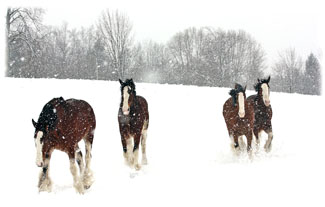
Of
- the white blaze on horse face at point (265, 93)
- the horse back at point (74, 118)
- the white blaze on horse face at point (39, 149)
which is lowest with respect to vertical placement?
the white blaze on horse face at point (39, 149)

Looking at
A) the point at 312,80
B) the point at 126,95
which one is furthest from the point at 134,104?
the point at 312,80

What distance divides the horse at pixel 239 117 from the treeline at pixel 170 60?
96.1ft

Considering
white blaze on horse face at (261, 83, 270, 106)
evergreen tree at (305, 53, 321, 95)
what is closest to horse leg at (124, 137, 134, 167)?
white blaze on horse face at (261, 83, 270, 106)

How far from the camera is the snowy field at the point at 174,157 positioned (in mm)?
5738

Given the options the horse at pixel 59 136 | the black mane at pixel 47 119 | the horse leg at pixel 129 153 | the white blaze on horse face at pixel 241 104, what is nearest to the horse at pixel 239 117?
the white blaze on horse face at pixel 241 104

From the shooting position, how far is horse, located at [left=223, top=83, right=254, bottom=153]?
8.94 m

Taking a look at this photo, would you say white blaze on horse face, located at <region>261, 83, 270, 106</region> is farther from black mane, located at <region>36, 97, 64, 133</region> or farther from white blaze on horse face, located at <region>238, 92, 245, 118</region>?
black mane, located at <region>36, 97, 64, 133</region>

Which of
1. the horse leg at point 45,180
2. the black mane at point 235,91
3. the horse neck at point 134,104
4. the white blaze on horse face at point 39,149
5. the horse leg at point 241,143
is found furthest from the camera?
the horse leg at point 241,143

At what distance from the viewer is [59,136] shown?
652cm

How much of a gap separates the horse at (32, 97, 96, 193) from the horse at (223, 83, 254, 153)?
403cm

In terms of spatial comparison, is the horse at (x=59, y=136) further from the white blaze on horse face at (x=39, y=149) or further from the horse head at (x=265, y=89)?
the horse head at (x=265, y=89)

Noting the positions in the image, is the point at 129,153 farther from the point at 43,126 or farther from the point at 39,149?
the point at 39,149

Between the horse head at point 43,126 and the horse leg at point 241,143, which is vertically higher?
the horse head at point 43,126

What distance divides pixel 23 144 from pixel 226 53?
43877 mm
